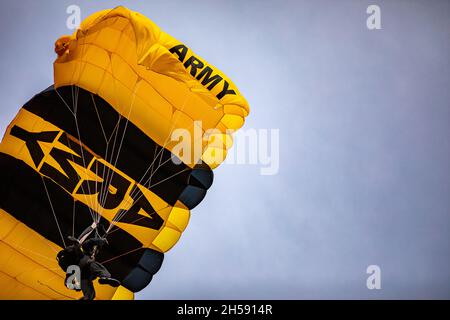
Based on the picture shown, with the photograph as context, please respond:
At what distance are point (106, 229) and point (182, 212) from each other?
1259mm

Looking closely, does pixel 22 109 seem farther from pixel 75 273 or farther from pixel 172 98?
pixel 75 273

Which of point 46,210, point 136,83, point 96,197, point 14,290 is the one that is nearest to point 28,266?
point 14,290

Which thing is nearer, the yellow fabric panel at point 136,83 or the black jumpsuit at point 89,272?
Result: the black jumpsuit at point 89,272

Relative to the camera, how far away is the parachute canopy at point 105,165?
821 centimetres

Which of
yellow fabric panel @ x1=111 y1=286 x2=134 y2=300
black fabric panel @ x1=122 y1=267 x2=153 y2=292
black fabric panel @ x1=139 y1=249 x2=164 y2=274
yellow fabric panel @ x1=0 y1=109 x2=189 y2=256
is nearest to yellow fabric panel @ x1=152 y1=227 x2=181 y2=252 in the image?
yellow fabric panel @ x1=0 y1=109 x2=189 y2=256

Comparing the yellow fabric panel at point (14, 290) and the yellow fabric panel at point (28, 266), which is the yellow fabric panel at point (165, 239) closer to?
the yellow fabric panel at point (28, 266)

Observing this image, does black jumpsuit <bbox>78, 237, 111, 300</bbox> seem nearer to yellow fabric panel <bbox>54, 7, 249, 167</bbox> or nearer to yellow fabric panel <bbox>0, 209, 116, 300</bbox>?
yellow fabric panel <bbox>0, 209, 116, 300</bbox>

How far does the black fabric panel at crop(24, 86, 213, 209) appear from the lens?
845 cm

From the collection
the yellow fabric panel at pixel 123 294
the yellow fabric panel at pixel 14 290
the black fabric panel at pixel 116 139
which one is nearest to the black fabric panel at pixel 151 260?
the yellow fabric panel at pixel 123 294

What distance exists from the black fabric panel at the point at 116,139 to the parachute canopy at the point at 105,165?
2 centimetres
